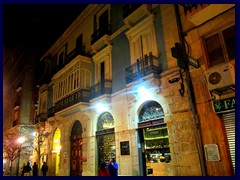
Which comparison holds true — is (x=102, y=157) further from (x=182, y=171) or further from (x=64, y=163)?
(x=182, y=171)

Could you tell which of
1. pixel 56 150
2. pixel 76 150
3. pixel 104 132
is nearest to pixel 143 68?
pixel 104 132

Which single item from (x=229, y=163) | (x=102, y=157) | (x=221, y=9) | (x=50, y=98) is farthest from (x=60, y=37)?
(x=229, y=163)

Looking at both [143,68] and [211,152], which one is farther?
[143,68]

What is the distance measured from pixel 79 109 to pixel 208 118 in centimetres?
925

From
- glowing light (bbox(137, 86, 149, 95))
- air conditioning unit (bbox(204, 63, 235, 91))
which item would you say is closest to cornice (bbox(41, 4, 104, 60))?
glowing light (bbox(137, 86, 149, 95))

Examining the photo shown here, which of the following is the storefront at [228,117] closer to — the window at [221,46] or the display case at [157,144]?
the window at [221,46]

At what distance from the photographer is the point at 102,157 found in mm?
12422

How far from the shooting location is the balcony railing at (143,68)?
9.69 meters

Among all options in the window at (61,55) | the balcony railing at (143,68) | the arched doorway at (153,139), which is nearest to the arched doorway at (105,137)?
the arched doorway at (153,139)

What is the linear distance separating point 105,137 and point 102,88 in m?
3.00

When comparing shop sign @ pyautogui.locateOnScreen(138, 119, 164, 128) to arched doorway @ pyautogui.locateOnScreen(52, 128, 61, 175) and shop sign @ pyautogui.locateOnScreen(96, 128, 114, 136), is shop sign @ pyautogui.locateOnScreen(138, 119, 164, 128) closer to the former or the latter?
shop sign @ pyautogui.locateOnScreen(96, 128, 114, 136)

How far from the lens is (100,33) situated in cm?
1427

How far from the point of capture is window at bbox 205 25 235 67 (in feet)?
25.0

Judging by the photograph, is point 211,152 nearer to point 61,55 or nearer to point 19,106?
point 61,55
